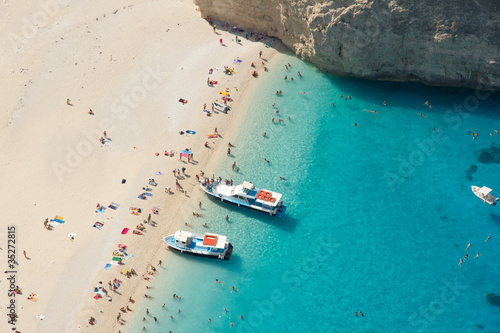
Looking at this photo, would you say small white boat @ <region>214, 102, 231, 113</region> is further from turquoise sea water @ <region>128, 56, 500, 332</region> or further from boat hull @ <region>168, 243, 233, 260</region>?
boat hull @ <region>168, 243, 233, 260</region>

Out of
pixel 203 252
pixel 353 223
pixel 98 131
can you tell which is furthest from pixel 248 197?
pixel 98 131

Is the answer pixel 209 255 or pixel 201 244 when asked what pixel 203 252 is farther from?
pixel 201 244

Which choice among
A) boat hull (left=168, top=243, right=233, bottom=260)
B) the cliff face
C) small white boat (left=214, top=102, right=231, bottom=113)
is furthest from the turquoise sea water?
small white boat (left=214, top=102, right=231, bottom=113)

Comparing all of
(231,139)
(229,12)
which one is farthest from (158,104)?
(229,12)

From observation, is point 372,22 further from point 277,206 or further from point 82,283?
point 82,283

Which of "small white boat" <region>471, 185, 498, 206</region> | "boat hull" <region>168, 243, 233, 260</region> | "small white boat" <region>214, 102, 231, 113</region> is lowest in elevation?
"small white boat" <region>471, 185, 498, 206</region>
